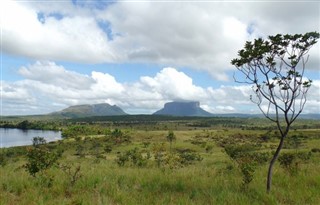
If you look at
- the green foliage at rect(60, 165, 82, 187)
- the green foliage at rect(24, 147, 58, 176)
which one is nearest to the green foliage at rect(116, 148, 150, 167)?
the green foliage at rect(24, 147, 58, 176)

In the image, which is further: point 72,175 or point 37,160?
point 37,160

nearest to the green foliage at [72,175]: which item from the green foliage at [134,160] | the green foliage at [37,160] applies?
the green foliage at [37,160]

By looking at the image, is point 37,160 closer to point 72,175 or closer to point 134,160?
point 72,175

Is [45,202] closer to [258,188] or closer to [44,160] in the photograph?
[44,160]

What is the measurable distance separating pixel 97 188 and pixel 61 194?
1000mm

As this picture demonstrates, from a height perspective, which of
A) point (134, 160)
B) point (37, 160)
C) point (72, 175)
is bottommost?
point (134, 160)

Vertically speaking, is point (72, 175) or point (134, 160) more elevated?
point (72, 175)

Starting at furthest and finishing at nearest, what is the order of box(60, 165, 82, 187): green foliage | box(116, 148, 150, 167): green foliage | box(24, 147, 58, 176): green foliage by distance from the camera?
box(116, 148, 150, 167): green foliage < box(24, 147, 58, 176): green foliage < box(60, 165, 82, 187): green foliage

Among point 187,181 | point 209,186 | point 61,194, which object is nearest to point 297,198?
point 209,186

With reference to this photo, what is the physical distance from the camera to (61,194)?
916cm

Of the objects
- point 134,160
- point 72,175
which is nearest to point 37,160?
point 72,175

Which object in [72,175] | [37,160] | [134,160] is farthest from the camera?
[134,160]

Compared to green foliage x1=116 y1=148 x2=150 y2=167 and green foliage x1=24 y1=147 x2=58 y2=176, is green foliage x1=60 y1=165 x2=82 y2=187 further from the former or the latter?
green foliage x1=116 y1=148 x2=150 y2=167

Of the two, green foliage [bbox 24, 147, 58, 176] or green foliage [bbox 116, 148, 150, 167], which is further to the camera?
green foliage [bbox 116, 148, 150, 167]
